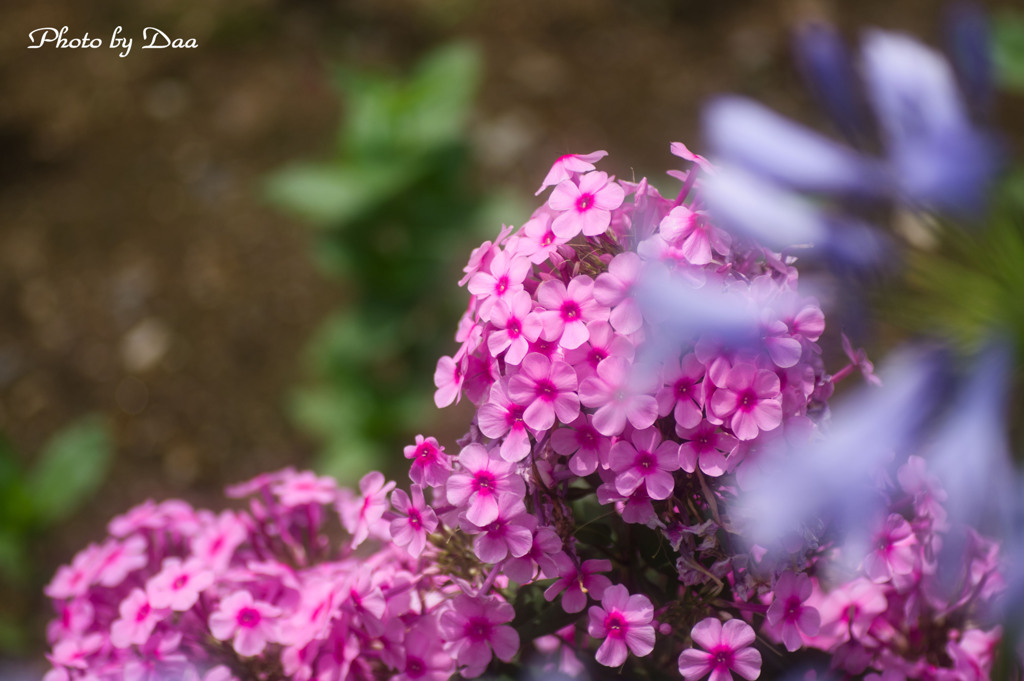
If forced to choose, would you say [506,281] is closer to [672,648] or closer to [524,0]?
[672,648]

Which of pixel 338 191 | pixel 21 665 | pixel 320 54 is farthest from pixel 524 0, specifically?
pixel 21 665

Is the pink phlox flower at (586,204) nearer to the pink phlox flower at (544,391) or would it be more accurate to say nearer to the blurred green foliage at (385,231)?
the pink phlox flower at (544,391)

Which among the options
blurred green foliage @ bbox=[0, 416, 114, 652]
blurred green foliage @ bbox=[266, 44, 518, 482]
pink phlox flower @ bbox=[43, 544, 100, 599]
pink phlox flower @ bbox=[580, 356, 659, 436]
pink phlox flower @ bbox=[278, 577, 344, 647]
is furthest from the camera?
blurred green foliage @ bbox=[266, 44, 518, 482]

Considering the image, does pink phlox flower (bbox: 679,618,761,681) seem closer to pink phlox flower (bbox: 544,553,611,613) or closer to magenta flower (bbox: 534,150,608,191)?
pink phlox flower (bbox: 544,553,611,613)

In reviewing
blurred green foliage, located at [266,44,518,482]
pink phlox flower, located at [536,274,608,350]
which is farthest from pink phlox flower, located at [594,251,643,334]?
A: blurred green foliage, located at [266,44,518,482]

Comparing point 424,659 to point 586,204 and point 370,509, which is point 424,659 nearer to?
point 370,509

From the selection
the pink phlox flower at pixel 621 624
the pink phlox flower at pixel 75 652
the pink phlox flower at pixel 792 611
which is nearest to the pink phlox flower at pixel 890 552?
the pink phlox flower at pixel 792 611
